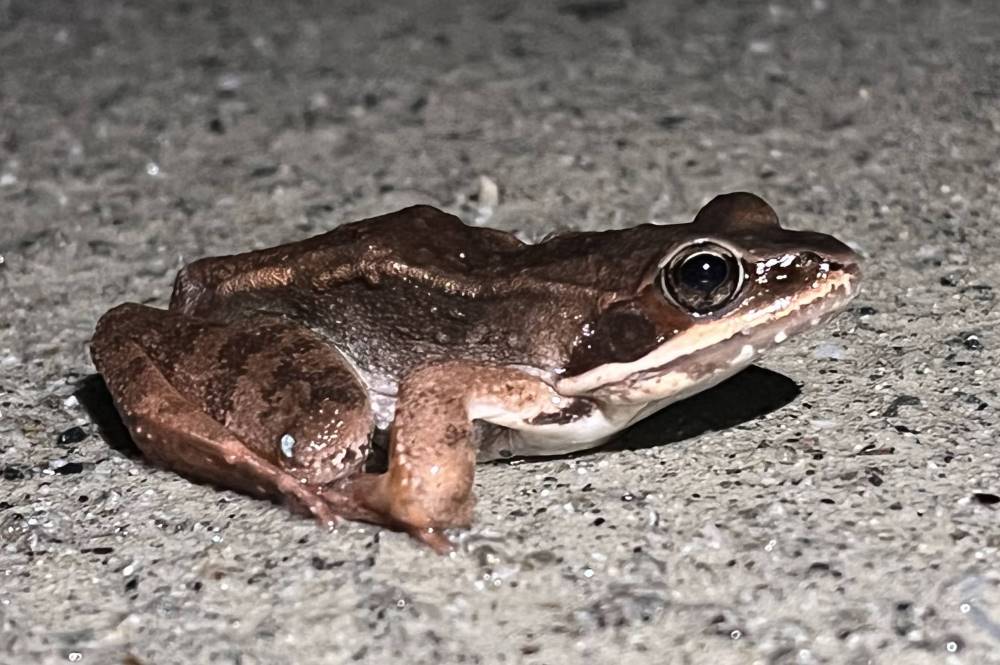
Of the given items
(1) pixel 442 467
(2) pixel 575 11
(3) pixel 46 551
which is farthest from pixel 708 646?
(2) pixel 575 11

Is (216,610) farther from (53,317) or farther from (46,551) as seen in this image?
(53,317)

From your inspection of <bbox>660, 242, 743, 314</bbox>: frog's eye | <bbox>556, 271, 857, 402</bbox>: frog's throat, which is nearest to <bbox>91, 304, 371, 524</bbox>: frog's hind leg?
<bbox>556, 271, 857, 402</bbox>: frog's throat

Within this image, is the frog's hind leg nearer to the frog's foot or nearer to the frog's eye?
the frog's foot

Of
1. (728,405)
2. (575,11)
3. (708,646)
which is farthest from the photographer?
(575,11)

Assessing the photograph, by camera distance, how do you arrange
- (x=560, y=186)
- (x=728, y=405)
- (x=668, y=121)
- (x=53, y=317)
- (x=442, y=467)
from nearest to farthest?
(x=442, y=467)
(x=728, y=405)
(x=53, y=317)
(x=560, y=186)
(x=668, y=121)

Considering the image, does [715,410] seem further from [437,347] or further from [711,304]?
[437,347]

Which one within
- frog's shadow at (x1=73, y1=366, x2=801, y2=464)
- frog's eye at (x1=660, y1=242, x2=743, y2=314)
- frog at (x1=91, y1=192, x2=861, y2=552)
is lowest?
frog's shadow at (x1=73, y1=366, x2=801, y2=464)

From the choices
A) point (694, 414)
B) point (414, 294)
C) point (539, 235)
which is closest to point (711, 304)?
point (694, 414)
